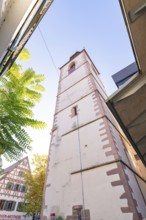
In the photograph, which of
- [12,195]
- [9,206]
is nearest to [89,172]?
[9,206]

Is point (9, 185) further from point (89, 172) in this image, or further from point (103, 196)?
point (103, 196)

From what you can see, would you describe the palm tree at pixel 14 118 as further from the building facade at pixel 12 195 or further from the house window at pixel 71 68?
the building facade at pixel 12 195

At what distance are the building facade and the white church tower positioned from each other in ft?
52.3

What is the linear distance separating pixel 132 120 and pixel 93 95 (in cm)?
778

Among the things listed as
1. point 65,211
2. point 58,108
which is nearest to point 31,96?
point 65,211

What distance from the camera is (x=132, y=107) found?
3664 millimetres

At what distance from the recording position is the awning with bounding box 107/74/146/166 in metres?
3.21

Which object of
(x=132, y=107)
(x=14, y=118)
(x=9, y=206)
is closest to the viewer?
(x=14, y=118)

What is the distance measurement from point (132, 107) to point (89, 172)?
4.82m

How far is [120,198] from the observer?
568cm

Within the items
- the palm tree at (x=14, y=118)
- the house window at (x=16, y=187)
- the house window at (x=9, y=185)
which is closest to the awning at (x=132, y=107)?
the palm tree at (x=14, y=118)

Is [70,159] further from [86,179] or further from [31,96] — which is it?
[31,96]

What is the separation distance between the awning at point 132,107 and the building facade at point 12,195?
21.9 meters

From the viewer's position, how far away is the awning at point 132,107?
126 inches
